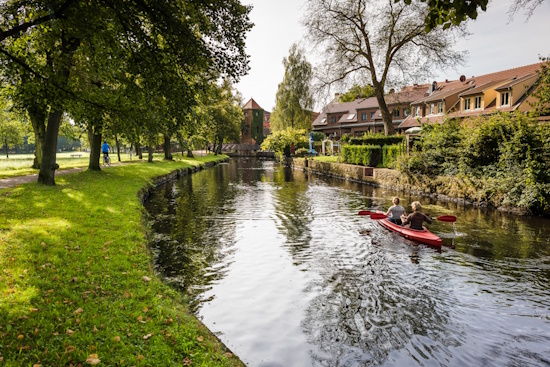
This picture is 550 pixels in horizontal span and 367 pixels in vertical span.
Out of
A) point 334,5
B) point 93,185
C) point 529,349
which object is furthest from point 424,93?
point 529,349

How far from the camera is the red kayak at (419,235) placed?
11203 mm

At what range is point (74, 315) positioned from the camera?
5.50m

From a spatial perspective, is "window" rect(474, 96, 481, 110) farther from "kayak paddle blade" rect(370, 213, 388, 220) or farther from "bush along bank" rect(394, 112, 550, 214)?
"kayak paddle blade" rect(370, 213, 388, 220)

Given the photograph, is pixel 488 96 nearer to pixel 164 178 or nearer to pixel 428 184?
pixel 428 184

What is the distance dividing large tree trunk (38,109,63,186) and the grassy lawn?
600cm

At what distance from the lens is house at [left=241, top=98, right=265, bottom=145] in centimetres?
9600

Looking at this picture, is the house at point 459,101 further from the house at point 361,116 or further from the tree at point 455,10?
the tree at point 455,10

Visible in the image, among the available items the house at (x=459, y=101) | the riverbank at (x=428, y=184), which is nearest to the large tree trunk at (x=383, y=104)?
the house at (x=459, y=101)

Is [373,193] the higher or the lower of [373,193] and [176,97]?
the lower

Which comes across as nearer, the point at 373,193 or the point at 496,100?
the point at 373,193

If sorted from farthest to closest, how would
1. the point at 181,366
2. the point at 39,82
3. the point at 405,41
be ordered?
the point at 405,41 < the point at 39,82 < the point at 181,366

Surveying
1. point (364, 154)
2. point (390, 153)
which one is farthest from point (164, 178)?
point (390, 153)

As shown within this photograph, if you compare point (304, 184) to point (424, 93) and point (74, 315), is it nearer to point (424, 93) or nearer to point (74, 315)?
point (74, 315)

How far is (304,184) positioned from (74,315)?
23.5m
